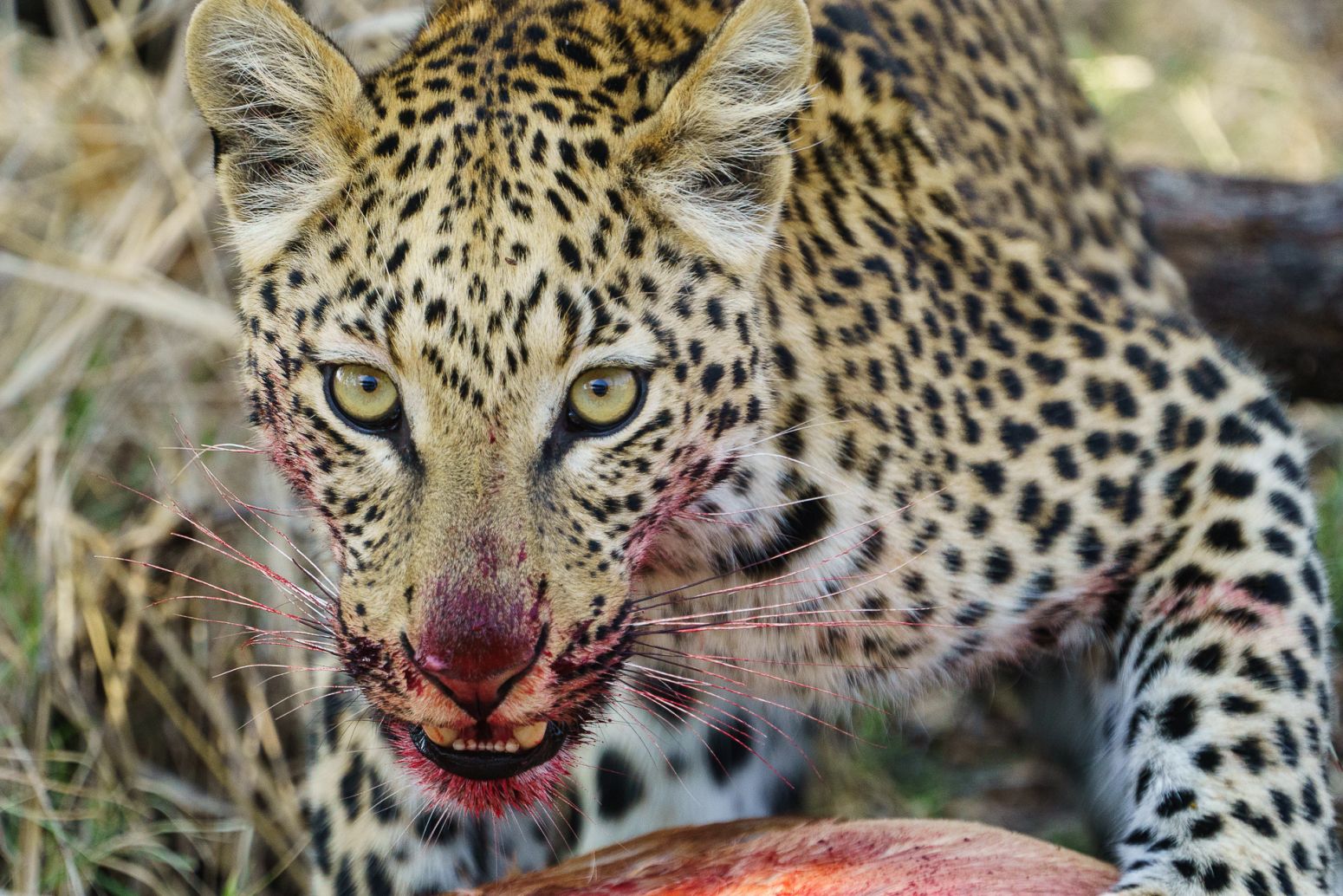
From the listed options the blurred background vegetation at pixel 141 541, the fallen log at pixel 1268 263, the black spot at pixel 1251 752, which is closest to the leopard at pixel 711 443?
the black spot at pixel 1251 752

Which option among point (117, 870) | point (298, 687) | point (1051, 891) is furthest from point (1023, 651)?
point (117, 870)

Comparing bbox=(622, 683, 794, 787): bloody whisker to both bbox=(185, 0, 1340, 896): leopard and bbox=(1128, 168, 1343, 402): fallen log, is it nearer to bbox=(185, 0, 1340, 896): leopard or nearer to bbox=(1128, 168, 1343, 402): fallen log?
bbox=(185, 0, 1340, 896): leopard

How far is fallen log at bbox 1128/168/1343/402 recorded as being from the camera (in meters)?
6.69

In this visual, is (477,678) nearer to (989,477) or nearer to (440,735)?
(440,735)

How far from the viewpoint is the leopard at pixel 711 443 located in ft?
10.4

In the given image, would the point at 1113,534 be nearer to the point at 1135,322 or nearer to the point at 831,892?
the point at 1135,322

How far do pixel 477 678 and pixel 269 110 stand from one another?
1490 mm

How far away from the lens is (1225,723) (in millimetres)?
3902

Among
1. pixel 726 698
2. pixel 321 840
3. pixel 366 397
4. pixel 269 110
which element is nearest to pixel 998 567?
pixel 726 698

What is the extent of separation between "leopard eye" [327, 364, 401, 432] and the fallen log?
4.37 m

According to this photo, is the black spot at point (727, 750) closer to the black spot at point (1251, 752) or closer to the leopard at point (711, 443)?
the leopard at point (711, 443)

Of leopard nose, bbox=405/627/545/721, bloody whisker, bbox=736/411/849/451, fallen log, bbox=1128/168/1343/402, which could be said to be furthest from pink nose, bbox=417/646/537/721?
fallen log, bbox=1128/168/1343/402

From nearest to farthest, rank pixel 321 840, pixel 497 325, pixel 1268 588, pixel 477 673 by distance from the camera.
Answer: pixel 477 673 → pixel 497 325 → pixel 1268 588 → pixel 321 840

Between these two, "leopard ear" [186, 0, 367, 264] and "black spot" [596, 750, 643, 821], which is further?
"black spot" [596, 750, 643, 821]
